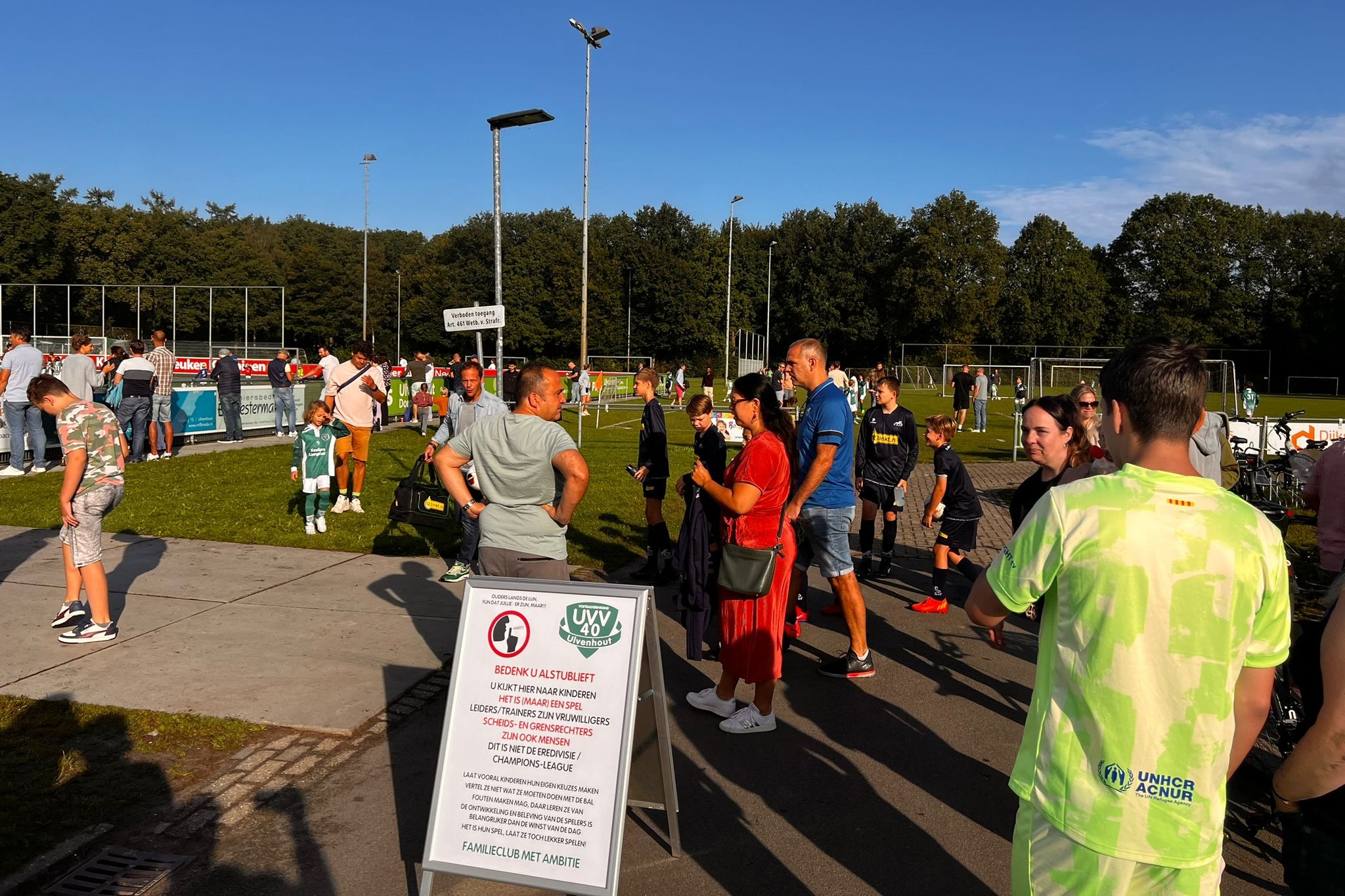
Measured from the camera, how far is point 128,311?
74375 millimetres

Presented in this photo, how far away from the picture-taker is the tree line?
72562 millimetres

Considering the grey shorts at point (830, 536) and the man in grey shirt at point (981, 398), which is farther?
the man in grey shirt at point (981, 398)

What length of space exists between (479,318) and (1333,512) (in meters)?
9.27

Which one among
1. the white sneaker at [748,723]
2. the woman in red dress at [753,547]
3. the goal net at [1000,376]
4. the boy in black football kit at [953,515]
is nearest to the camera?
the woman in red dress at [753,547]

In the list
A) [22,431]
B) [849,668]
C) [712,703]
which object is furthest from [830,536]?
[22,431]

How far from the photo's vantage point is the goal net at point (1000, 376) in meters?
44.7

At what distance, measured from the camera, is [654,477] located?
29.3ft

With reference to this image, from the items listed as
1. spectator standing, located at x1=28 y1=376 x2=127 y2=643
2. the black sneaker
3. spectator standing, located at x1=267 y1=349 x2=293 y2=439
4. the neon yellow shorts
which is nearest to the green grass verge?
spectator standing, located at x1=28 y1=376 x2=127 y2=643

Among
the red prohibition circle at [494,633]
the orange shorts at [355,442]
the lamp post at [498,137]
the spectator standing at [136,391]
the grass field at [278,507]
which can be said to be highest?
the lamp post at [498,137]

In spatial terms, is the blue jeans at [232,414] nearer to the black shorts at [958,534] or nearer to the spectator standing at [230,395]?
the spectator standing at [230,395]

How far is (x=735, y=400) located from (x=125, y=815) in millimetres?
3494

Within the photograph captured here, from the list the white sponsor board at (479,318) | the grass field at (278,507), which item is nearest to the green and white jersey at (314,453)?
the grass field at (278,507)

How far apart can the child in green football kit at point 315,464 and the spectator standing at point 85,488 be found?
3.81m

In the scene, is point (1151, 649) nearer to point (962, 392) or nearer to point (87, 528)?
point (87, 528)
